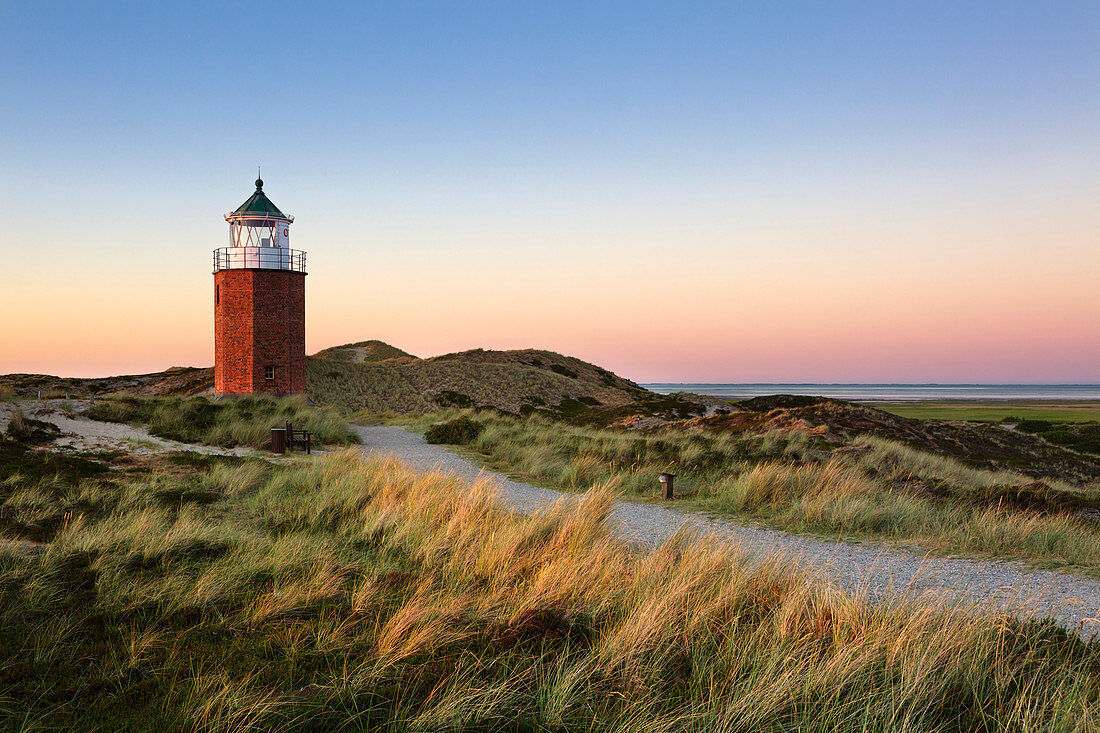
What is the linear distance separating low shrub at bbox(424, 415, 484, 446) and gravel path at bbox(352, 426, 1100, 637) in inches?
417

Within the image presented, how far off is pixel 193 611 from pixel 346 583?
118 cm

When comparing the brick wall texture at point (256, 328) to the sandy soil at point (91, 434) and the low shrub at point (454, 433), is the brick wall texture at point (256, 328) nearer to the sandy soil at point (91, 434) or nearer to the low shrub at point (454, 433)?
the sandy soil at point (91, 434)

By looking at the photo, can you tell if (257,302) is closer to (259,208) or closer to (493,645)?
(259,208)

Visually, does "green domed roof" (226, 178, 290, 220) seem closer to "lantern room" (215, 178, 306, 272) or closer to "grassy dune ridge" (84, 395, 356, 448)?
"lantern room" (215, 178, 306, 272)

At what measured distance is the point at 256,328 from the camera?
33.2 metres

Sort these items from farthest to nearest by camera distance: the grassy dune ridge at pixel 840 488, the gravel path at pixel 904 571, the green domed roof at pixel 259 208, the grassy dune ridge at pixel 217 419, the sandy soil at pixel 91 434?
1. the green domed roof at pixel 259 208
2. the grassy dune ridge at pixel 217 419
3. the sandy soil at pixel 91 434
4. the grassy dune ridge at pixel 840 488
5. the gravel path at pixel 904 571

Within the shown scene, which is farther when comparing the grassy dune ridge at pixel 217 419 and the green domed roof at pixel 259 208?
the green domed roof at pixel 259 208

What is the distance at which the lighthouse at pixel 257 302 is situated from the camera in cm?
3284

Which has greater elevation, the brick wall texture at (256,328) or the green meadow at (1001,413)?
the brick wall texture at (256,328)

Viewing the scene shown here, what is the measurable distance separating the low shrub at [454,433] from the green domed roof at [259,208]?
54.4 ft

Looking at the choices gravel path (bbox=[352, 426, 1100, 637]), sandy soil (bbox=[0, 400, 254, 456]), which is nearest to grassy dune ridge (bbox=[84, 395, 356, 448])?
sandy soil (bbox=[0, 400, 254, 456])

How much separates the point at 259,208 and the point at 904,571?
32588 millimetres

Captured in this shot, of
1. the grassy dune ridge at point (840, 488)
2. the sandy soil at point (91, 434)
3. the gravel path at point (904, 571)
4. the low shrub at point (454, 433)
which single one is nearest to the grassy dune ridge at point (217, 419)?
the sandy soil at point (91, 434)

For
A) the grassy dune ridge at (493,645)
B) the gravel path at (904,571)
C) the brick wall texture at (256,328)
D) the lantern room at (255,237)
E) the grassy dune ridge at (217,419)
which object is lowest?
the gravel path at (904,571)
